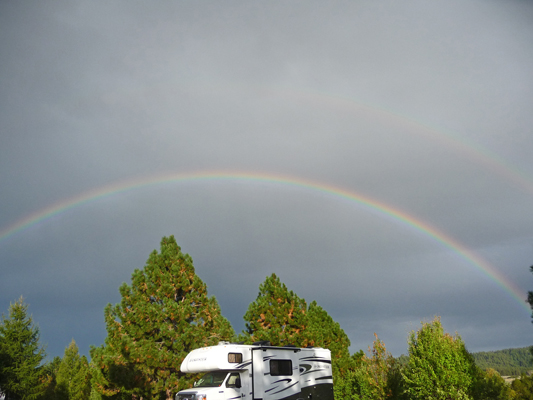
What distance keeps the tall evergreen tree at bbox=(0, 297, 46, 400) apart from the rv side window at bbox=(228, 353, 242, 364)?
104ft

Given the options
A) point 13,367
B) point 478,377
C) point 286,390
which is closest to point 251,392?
point 286,390

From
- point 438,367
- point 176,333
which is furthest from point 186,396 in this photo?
point 438,367

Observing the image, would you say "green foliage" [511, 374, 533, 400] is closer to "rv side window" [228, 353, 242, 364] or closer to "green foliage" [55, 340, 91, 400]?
"rv side window" [228, 353, 242, 364]

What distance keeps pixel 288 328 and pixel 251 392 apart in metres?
10.8

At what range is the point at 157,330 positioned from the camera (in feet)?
82.6

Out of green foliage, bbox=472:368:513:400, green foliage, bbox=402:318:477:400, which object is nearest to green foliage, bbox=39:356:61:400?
green foliage, bbox=402:318:477:400

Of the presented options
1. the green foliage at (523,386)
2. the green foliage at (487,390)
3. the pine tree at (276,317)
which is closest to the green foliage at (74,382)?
the pine tree at (276,317)

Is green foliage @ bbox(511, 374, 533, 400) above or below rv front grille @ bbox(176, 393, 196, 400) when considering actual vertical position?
below

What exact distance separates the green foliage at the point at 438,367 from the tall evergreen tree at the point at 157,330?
12.4 m

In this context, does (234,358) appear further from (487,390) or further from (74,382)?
(74,382)

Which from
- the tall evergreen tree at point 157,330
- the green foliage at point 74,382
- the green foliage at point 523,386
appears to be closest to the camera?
the tall evergreen tree at point 157,330

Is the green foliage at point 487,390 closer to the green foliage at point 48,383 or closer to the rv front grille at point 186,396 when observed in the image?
the rv front grille at point 186,396

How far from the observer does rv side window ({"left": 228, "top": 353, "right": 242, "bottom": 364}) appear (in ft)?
55.0

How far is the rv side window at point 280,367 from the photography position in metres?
17.7
